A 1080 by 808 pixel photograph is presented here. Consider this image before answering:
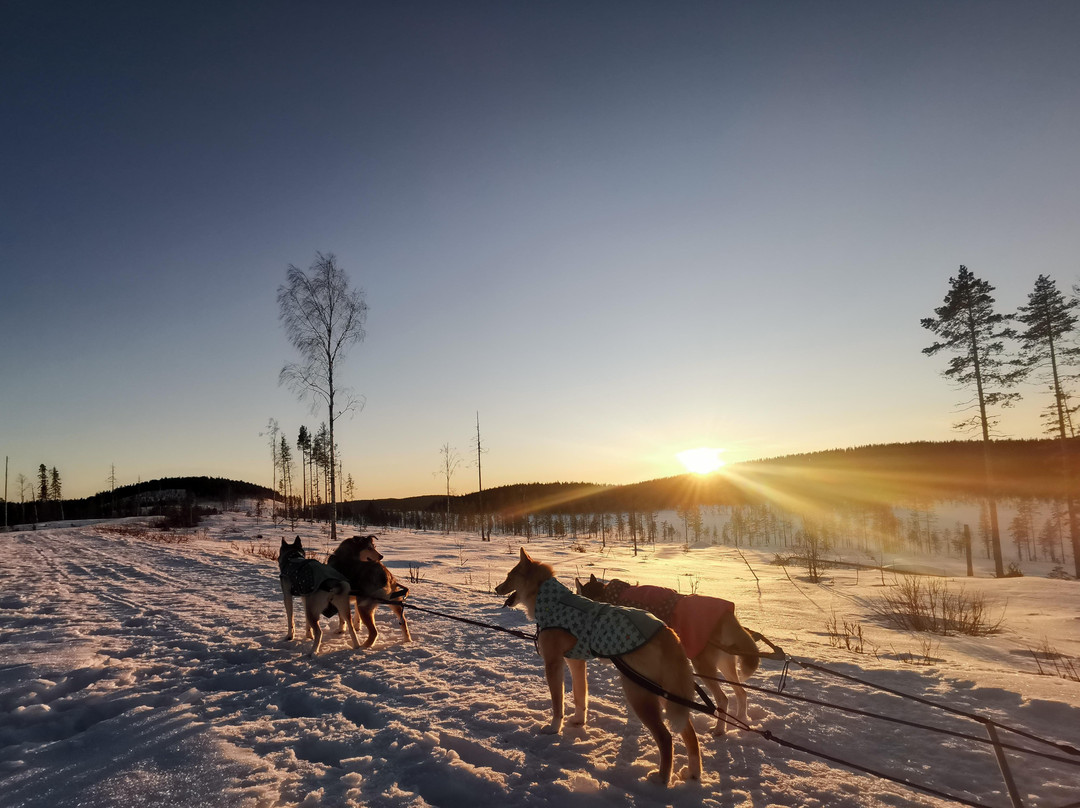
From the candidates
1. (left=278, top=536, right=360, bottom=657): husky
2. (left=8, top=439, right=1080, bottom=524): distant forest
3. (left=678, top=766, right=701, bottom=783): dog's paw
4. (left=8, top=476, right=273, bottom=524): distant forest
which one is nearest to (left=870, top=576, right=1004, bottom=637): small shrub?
(left=678, top=766, right=701, bottom=783): dog's paw

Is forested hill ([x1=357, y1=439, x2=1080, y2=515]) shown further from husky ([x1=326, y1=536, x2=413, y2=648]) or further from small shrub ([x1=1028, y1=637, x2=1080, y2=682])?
small shrub ([x1=1028, y1=637, x2=1080, y2=682])

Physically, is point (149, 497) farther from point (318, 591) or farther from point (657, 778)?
point (657, 778)

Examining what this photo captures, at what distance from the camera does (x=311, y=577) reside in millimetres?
6484

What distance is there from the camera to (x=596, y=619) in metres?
3.64

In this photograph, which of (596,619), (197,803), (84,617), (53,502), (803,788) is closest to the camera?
Answer: (197,803)

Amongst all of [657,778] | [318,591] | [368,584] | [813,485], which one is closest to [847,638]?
[657,778]

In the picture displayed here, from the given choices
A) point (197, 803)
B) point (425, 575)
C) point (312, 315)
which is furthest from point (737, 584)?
point (312, 315)

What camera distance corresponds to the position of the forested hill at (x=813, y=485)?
10350 cm

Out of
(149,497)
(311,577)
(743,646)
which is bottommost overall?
(149,497)

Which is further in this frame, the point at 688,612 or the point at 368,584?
the point at 368,584

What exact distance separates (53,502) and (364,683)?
5674 inches

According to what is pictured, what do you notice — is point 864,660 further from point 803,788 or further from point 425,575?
point 425,575

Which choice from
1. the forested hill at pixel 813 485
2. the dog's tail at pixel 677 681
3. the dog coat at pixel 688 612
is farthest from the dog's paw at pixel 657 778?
the forested hill at pixel 813 485

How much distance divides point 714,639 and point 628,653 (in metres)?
0.98
